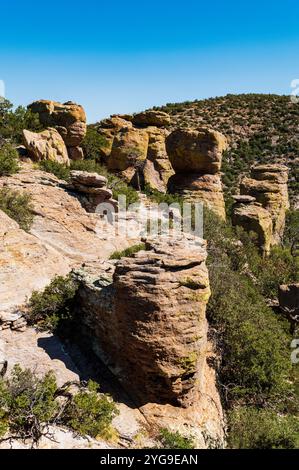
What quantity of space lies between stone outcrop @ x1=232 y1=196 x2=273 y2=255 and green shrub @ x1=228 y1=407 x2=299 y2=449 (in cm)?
1731

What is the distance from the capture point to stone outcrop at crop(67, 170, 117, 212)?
1662 cm

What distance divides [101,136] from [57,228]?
15501mm

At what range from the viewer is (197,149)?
24453 millimetres

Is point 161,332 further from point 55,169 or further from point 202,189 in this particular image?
point 202,189

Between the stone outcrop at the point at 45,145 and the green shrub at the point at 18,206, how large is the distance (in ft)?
19.4

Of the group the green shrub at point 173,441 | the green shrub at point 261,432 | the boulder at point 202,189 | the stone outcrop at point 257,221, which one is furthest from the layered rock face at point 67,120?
the green shrub at point 173,441

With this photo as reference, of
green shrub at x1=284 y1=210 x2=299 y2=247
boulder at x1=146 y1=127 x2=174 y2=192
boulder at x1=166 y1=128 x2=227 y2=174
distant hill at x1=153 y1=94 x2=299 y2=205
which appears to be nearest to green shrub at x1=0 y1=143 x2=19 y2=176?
boulder at x1=166 y1=128 x2=227 y2=174

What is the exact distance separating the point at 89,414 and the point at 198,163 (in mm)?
19609

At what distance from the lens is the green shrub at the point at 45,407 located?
7.21m

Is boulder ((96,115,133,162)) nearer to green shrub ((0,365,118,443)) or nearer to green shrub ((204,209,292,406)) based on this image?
green shrub ((204,209,292,406))

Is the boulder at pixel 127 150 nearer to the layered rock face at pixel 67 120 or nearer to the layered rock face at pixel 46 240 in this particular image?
the layered rock face at pixel 67 120

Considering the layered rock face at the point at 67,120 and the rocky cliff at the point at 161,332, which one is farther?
the layered rock face at the point at 67,120
